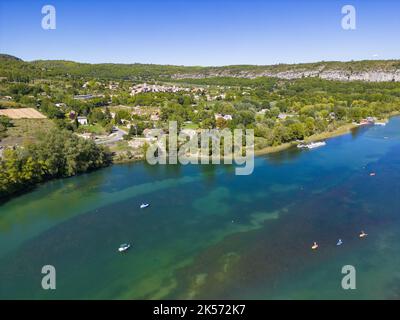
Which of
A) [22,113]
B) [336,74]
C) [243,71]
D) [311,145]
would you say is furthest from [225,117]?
[243,71]

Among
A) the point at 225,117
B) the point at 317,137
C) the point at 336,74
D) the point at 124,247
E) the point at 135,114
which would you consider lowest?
the point at 124,247

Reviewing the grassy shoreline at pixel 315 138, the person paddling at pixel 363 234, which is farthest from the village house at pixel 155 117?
the person paddling at pixel 363 234

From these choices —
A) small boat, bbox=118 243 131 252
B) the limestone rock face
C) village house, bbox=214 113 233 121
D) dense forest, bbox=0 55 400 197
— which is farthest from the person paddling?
the limestone rock face

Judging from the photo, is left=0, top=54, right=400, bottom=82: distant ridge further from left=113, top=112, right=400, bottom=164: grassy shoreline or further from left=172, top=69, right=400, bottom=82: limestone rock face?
left=113, top=112, right=400, bottom=164: grassy shoreline

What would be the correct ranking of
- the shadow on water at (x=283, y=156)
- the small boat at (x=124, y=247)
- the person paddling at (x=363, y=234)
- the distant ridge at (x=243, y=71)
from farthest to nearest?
the distant ridge at (x=243, y=71)
the shadow on water at (x=283, y=156)
the person paddling at (x=363, y=234)
the small boat at (x=124, y=247)

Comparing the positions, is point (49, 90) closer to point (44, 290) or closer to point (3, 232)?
point (3, 232)

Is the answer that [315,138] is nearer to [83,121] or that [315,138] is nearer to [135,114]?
[135,114]

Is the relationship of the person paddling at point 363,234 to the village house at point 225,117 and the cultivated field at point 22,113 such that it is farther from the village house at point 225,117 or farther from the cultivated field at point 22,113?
the cultivated field at point 22,113
